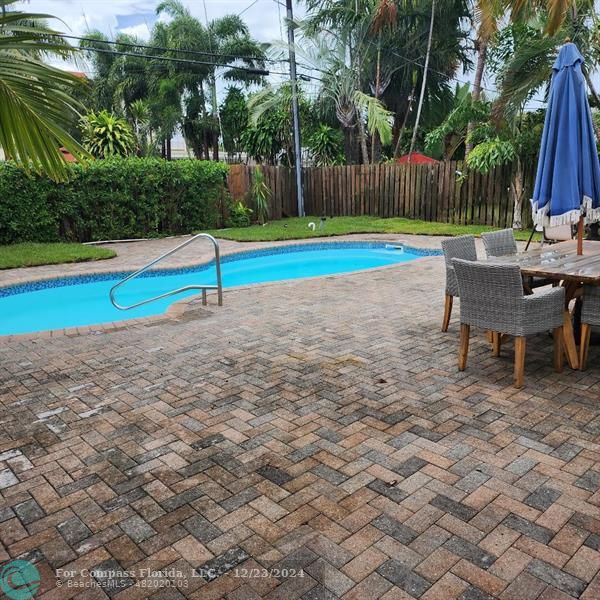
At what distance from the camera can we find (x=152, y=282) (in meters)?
8.58

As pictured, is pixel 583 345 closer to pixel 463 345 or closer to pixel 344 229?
pixel 463 345

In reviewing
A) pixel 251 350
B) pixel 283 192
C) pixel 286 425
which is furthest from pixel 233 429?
pixel 283 192

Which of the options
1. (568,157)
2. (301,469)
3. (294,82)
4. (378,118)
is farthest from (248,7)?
(301,469)

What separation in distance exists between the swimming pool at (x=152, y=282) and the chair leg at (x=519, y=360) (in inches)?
174

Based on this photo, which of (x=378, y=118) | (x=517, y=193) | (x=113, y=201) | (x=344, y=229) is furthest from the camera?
(x=378, y=118)

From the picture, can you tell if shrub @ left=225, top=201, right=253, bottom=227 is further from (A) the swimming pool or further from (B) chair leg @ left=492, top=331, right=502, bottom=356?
(B) chair leg @ left=492, top=331, right=502, bottom=356

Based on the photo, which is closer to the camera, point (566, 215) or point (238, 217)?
point (566, 215)

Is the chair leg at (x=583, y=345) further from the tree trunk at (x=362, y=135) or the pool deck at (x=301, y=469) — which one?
the tree trunk at (x=362, y=135)

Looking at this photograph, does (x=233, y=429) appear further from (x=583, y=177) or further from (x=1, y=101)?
(x=583, y=177)

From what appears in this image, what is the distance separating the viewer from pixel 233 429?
2832 millimetres

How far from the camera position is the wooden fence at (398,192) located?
12.3m

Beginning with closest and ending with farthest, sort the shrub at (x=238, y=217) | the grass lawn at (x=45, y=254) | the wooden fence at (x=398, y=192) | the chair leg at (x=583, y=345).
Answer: the chair leg at (x=583, y=345) → the grass lawn at (x=45, y=254) → the wooden fence at (x=398, y=192) → the shrub at (x=238, y=217)

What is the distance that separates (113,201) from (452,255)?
28.7 ft

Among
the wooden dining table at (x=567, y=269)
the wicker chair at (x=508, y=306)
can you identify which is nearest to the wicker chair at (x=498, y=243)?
the wooden dining table at (x=567, y=269)
